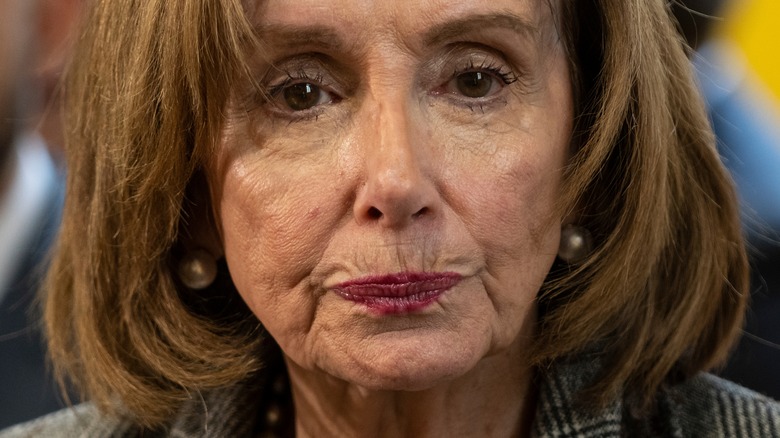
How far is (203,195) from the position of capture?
72.7 inches

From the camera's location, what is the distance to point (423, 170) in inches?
61.5

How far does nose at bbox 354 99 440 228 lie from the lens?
5.00 ft

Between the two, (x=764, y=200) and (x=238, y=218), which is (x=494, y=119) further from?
(x=764, y=200)

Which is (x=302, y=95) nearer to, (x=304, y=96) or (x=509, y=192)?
(x=304, y=96)

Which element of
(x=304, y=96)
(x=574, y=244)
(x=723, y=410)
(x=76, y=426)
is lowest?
(x=76, y=426)

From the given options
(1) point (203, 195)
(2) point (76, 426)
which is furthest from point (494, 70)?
(2) point (76, 426)

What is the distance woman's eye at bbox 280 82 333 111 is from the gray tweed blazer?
1.98 feet

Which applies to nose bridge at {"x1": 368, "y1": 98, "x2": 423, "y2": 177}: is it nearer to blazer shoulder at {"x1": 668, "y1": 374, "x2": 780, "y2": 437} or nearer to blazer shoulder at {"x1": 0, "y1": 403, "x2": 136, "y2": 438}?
blazer shoulder at {"x1": 668, "y1": 374, "x2": 780, "y2": 437}

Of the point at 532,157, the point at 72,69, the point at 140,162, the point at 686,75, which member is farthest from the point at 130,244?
the point at 686,75

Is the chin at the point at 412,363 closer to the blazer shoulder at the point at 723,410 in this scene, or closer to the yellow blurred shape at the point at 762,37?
the blazer shoulder at the point at 723,410

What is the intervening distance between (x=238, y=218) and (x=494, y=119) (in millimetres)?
440

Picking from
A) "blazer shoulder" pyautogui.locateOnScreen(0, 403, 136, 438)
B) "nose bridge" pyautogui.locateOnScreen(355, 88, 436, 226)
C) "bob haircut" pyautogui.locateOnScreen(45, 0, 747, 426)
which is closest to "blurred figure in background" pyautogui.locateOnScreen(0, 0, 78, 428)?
"blazer shoulder" pyautogui.locateOnScreen(0, 403, 136, 438)

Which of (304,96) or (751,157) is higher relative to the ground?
(304,96)

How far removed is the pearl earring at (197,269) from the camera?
192 cm
